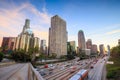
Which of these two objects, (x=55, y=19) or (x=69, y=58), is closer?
(x=69, y=58)

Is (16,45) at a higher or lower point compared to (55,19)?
lower

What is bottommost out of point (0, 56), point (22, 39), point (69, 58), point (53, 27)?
point (69, 58)

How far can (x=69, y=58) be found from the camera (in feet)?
473

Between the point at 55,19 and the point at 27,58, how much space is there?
12132 cm

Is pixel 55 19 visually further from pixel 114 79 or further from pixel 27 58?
pixel 114 79

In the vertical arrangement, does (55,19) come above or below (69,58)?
above

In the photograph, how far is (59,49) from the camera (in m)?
179

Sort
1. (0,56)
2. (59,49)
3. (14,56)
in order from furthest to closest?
(59,49), (14,56), (0,56)

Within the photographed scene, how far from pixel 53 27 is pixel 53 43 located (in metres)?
34.6

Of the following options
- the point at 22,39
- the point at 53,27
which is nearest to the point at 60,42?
the point at 53,27

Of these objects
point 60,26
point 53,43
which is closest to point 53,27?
point 60,26

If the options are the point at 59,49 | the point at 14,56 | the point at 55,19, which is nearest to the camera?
the point at 14,56

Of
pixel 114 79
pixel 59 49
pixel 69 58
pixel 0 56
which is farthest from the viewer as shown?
pixel 59 49

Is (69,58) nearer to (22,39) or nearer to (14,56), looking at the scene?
(14,56)
